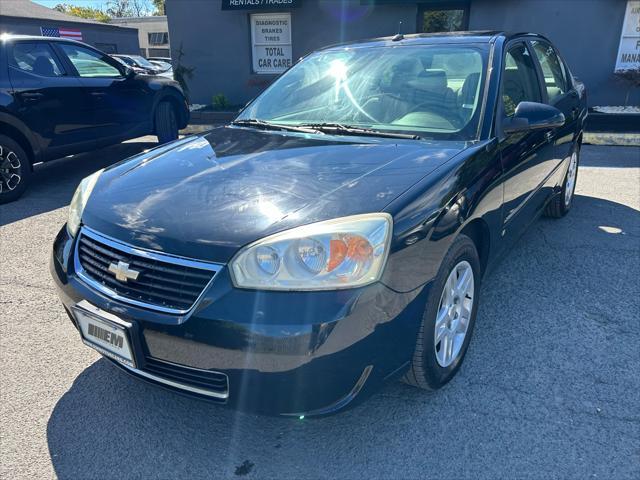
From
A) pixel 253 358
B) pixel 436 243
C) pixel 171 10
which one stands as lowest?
pixel 253 358

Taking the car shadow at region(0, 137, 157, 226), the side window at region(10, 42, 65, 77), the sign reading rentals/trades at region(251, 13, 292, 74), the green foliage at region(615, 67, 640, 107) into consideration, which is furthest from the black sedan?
the sign reading rentals/trades at region(251, 13, 292, 74)

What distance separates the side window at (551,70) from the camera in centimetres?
405

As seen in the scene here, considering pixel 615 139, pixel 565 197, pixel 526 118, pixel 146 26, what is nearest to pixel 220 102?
pixel 615 139

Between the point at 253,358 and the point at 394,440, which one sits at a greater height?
the point at 253,358

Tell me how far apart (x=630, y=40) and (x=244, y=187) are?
10.9m

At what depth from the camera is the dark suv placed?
584 centimetres

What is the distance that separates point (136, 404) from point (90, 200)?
102 centimetres

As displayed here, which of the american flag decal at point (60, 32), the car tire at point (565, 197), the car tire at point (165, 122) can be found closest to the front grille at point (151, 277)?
the car tire at point (565, 197)

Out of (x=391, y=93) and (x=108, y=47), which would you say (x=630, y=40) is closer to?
(x=391, y=93)

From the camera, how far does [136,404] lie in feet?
8.19

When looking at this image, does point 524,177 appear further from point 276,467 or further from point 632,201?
point 632,201

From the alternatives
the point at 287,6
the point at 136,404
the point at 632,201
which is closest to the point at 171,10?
the point at 287,6

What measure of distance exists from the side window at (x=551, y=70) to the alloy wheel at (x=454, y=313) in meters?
2.22

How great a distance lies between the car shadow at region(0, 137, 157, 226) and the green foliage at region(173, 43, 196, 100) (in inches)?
144
